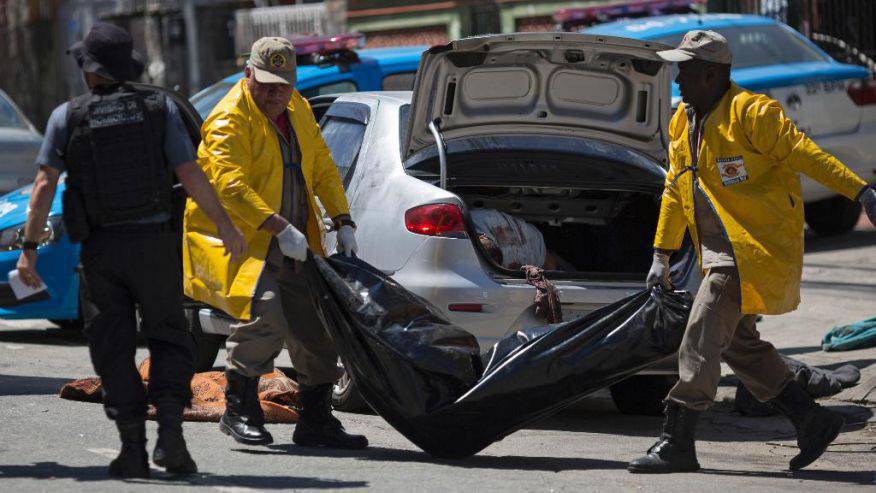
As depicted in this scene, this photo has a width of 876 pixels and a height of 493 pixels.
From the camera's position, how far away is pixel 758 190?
20.3ft

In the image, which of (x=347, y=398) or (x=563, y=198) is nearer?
(x=347, y=398)

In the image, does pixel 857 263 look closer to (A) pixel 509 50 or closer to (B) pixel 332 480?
(A) pixel 509 50

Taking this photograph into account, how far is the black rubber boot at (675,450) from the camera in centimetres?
625

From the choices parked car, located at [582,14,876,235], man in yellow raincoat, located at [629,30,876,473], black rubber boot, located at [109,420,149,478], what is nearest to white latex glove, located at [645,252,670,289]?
man in yellow raincoat, located at [629,30,876,473]

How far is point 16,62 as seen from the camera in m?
35.0

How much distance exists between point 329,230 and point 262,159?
2.64 ft

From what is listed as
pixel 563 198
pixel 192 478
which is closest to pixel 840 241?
pixel 563 198

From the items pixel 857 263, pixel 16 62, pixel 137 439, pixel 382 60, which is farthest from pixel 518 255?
pixel 16 62

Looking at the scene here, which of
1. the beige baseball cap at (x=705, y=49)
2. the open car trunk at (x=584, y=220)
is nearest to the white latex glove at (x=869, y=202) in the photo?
the beige baseball cap at (x=705, y=49)

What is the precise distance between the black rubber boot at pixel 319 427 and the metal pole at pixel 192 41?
20691mm

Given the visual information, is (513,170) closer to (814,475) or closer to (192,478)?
(814,475)

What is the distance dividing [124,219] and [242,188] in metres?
0.78

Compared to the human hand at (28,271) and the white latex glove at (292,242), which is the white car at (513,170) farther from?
the human hand at (28,271)

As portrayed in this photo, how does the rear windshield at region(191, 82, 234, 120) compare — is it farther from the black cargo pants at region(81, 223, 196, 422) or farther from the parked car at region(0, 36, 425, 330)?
the black cargo pants at region(81, 223, 196, 422)
